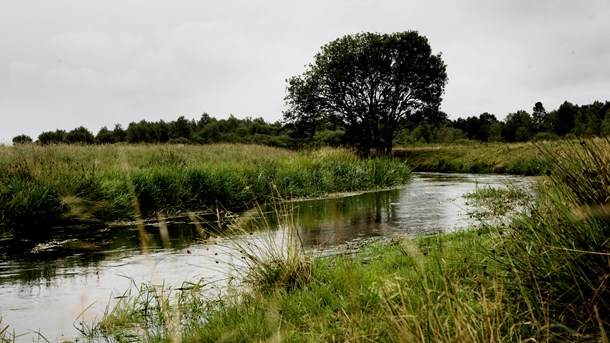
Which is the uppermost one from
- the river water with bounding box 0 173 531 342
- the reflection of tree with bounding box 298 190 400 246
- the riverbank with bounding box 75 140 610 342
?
the riverbank with bounding box 75 140 610 342

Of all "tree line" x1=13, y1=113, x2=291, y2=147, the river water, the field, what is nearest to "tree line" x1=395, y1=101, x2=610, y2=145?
"tree line" x1=13, y1=113, x2=291, y2=147

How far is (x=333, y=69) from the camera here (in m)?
37.2

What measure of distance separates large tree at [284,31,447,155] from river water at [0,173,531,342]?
84.8 ft

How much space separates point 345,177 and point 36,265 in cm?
1306

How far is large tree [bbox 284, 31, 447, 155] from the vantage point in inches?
1453

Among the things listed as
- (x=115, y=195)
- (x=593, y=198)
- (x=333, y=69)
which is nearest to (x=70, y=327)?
(x=593, y=198)

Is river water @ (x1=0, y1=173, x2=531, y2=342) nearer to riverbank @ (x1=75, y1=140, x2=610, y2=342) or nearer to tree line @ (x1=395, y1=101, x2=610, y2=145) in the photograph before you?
riverbank @ (x1=75, y1=140, x2=610, y2=342)

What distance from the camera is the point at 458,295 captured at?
346 cm

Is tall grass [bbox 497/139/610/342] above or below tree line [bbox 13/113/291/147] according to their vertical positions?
below

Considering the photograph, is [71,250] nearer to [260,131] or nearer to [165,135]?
[165,135]

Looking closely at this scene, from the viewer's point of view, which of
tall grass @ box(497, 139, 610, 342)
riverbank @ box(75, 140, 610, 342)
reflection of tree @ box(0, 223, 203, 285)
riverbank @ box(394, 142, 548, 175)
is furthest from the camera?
riverbank @ box(394, 142, 548, 175)

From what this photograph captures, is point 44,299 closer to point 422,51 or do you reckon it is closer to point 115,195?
point 115,195

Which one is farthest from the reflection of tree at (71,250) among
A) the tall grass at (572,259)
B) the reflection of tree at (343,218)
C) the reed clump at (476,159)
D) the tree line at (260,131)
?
the reed clump at (476,159)

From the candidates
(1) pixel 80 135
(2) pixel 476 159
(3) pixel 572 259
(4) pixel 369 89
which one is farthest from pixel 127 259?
(1) pixel 80 135
